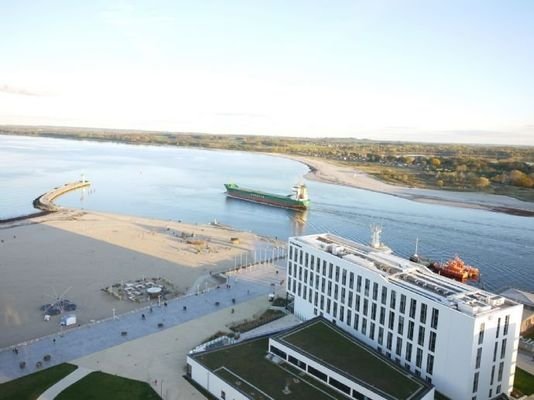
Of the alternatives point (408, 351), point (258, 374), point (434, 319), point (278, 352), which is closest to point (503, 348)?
point (434, 319)

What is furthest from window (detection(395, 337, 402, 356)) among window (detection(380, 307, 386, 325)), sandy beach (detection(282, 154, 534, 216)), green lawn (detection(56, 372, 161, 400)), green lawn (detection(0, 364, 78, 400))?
sandy beach (detection(282, 154, 534, 216))

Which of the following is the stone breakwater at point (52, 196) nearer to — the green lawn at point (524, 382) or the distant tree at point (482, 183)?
the green lawn at point (524, 382)

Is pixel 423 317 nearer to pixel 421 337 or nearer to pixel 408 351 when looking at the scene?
pixel 421 337

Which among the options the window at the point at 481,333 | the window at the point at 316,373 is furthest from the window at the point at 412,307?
the window at the point at 316,373

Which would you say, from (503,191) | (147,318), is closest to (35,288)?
(147,318)

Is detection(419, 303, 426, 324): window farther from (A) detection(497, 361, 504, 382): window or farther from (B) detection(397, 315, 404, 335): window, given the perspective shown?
(A) detection(497, 361, 504, 382): window

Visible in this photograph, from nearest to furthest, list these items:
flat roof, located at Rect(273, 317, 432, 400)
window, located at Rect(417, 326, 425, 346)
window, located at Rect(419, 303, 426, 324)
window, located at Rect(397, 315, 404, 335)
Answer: flat roof, located at Rect(273, 317, 432, 400) → window, located at Rect(419, 303, 426, 324) → window, located at Rect(417, 326, 425, 346) → window, located at Rect(397, 315, 404, 335)
